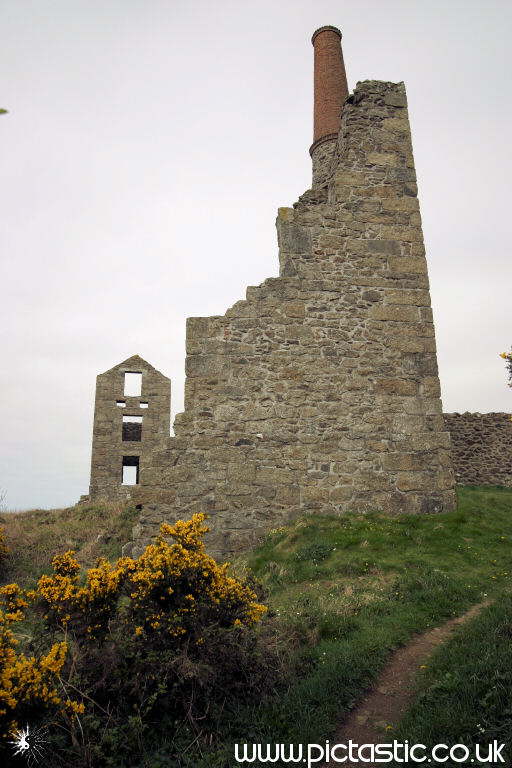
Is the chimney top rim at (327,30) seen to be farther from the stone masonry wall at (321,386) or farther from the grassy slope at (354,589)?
the grassy slope at (354,589)

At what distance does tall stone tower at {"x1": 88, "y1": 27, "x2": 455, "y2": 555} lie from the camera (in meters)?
10.2

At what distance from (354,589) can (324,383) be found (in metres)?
4.47

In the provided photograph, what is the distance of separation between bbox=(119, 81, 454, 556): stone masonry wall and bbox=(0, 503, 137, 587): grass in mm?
1735

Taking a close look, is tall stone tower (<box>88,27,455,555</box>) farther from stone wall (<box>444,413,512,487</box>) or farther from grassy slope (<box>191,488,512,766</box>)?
stone wall (<box>444,413,512,487</box>)

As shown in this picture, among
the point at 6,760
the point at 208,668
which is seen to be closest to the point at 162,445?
the point at 208,668

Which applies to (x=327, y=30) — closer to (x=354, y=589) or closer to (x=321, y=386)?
(x=321, y=386)

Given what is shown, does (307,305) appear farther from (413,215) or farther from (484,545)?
(484,545)

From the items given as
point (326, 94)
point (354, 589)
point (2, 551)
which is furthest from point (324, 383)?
point (326, 94)

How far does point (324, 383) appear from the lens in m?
10.8

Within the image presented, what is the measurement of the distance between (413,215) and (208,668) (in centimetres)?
1039

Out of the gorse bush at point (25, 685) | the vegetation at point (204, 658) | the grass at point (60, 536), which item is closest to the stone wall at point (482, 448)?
the grass at point (60, 536)

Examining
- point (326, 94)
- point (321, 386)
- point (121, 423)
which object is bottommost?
point (321, 386)

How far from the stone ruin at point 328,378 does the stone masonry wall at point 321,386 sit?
0.02 metres

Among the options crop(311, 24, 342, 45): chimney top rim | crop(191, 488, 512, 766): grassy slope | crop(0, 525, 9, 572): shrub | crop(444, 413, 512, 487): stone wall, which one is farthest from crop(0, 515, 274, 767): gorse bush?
crop(311, 24, 342, 45): chimney top rim
